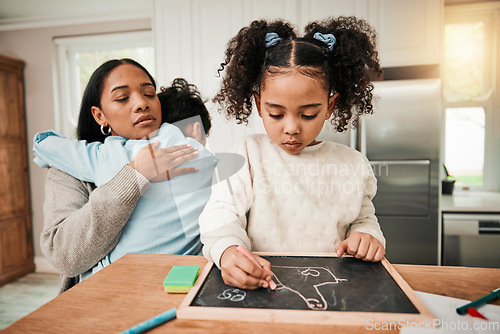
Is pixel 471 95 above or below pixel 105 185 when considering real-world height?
above

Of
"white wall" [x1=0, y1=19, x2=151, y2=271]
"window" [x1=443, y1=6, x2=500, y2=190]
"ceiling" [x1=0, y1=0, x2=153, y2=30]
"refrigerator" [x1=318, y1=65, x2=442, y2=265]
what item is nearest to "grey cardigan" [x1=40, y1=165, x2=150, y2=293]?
"refrigerator" [x1=318, y1=65, x2=442, y2=265]

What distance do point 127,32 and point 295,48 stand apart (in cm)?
288

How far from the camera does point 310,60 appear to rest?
74 centimetres

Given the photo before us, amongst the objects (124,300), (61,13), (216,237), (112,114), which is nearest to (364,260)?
(216,237)

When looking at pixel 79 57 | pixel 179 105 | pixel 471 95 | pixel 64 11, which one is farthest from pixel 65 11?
pixel 471 95

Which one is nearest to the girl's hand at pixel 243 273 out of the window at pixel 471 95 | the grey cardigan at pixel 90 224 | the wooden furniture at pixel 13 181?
the grey cardigan at pixel 90 224

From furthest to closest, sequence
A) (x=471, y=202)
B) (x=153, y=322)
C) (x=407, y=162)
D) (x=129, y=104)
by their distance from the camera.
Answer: (x=471, y=202) < (x=407, y=162) < (x=129, y=104) < (x=153, y=322)

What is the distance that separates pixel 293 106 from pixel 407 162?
63.3 inches

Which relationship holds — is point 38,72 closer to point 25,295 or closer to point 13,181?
point 13,181

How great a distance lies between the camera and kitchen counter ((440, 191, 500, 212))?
1981mm

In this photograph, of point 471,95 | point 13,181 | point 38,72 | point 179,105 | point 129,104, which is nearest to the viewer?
point 129,104

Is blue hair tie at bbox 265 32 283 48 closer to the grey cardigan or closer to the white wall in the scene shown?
the grey cardigan

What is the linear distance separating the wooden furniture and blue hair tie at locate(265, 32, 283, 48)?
120 inches

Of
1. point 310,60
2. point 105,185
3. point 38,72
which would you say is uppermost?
point 38,72
